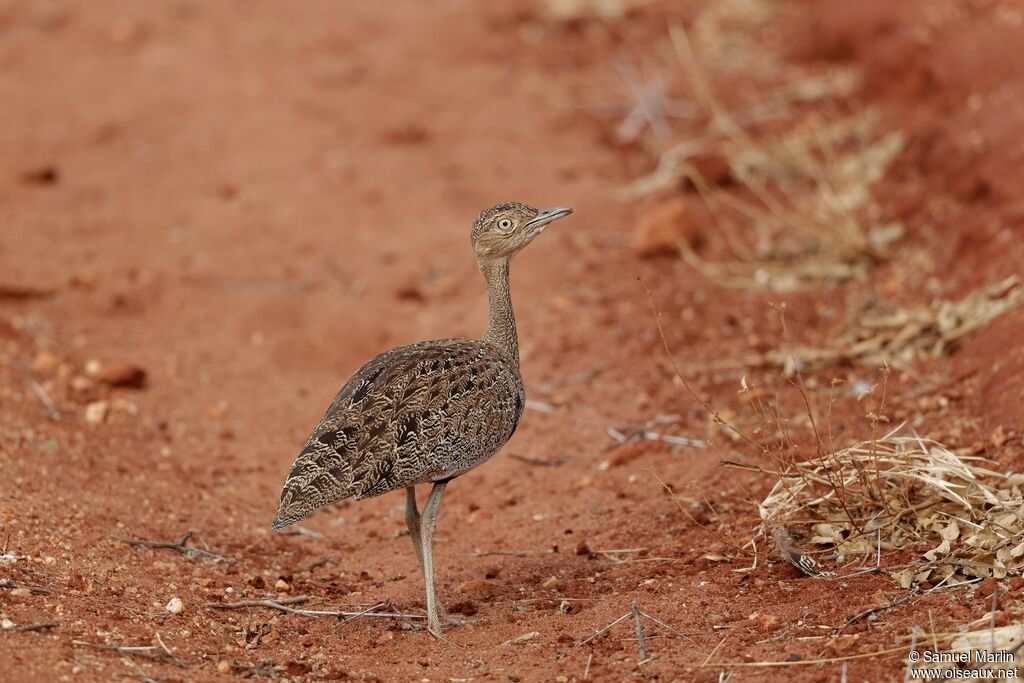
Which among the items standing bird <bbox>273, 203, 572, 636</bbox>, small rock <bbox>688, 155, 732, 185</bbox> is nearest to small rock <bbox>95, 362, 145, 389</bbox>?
standing bird <bbox>273, 203, 572, 636</bbox>

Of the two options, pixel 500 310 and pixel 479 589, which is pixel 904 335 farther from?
pixel 479 589

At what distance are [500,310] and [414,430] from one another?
102cm

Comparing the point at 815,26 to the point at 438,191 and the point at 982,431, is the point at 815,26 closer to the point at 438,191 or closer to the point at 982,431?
the point at 438,191

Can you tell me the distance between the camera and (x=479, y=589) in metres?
6.13

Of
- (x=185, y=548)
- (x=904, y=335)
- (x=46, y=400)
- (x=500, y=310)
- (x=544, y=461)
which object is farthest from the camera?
(x=904, y=335)

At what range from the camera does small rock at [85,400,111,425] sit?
785 centimetres

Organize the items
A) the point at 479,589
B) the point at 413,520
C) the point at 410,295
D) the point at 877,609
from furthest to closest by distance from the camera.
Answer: the point at 410,295, the point at 479,589, the point at 413,520, the point at 877,609

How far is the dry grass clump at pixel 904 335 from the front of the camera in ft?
24.8

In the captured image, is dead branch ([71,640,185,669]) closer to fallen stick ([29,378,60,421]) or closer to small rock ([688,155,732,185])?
fallen stick ([29,378,60,421])

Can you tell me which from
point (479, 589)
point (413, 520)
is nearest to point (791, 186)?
point (479, 589)

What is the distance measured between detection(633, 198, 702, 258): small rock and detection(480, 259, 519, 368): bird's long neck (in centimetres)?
348

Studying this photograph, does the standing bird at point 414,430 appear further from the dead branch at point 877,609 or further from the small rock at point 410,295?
the small rock at point 410,295

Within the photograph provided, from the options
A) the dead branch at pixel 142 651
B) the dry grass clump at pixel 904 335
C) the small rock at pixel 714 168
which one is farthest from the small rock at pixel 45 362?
the small rock at pixel 714 168

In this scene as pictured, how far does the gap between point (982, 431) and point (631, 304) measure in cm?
327
